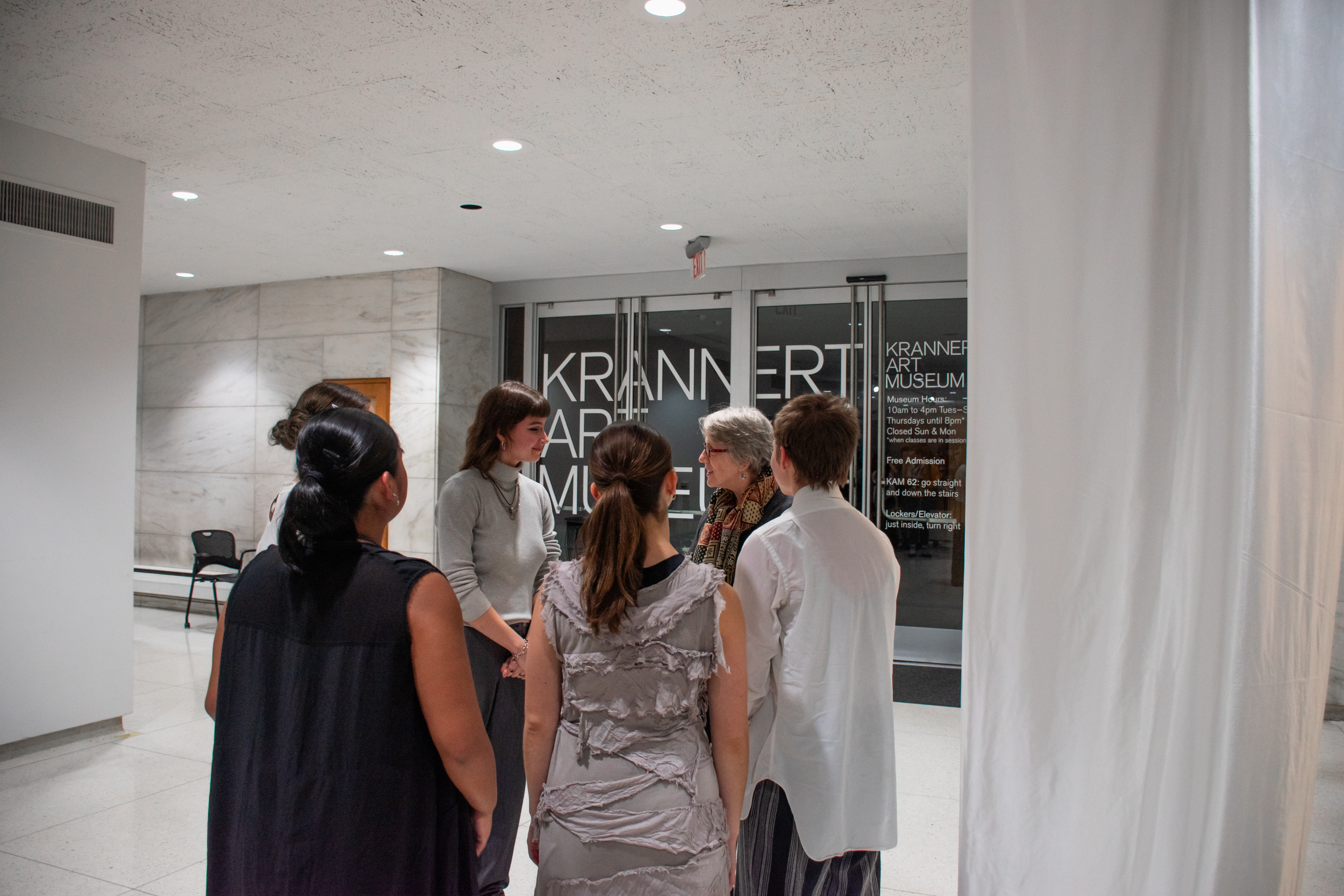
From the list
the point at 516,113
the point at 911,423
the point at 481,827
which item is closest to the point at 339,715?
the point at 481,827

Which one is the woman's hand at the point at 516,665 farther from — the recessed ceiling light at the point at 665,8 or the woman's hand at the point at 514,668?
the recessed ceiling light at the point at 665,8

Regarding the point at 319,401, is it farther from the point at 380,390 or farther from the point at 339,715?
the point at 380,390

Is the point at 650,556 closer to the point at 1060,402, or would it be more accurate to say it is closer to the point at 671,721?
the point at 671,721

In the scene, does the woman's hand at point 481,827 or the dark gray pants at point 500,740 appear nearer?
the woman's hand at point 481,827

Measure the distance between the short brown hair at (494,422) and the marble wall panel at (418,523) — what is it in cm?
520

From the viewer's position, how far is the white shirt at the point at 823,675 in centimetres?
195

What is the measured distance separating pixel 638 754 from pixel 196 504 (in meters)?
8.74

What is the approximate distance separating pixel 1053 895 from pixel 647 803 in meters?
0.76

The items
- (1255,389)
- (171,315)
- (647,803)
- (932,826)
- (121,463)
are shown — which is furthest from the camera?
(171,315)

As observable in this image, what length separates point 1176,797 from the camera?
0.99 metres

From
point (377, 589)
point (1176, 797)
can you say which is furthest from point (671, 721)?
point (1176, 797)

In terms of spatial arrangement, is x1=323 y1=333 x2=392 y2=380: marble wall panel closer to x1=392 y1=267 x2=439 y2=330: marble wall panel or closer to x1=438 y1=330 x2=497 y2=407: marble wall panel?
x1=392 y1=267 x2=439 y2=330: marble wall panel

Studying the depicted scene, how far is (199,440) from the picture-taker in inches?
353

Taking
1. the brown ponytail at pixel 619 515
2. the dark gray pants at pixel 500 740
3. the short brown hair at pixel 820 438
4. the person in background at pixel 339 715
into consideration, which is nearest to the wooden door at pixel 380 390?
the dark gray pants at pixel 500 740
